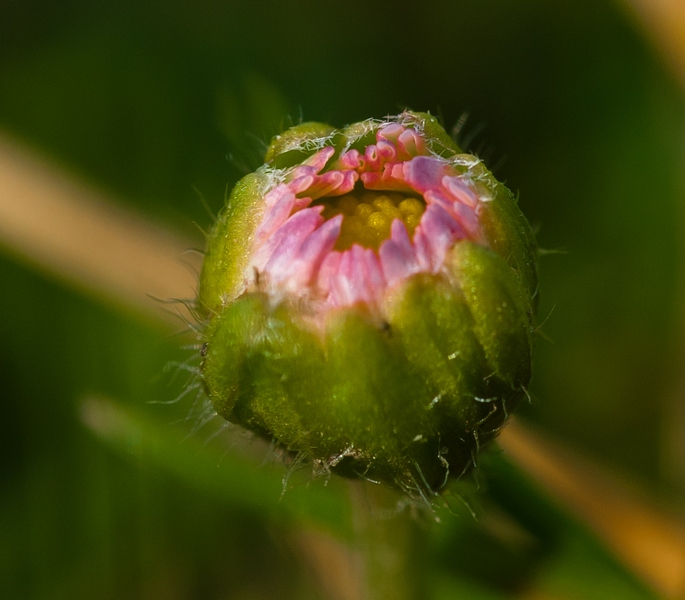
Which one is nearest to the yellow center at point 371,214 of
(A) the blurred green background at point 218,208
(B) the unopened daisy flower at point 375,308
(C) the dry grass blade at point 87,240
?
(B) the unopened daisy flower at point 375,308

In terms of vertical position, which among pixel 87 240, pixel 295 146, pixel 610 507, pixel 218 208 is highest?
pixel 295 146

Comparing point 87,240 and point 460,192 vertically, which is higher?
point 460,192

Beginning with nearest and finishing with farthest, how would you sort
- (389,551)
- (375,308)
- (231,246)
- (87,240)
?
1. (375,308)
2. (231,246)
3. (389,551)
4. (87,240)

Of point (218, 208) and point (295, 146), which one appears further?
point (218, 208)

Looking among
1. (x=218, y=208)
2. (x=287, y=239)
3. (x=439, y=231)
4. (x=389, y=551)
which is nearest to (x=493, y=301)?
(x=439, y=231)

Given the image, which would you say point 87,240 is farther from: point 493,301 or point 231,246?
point 493,301

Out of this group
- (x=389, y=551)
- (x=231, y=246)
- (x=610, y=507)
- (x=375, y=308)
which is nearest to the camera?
(x=375, y=308)

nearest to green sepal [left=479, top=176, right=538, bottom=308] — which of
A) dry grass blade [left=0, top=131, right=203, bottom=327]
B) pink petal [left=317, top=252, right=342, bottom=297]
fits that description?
pink petal [left=317, top=252, right=342, bottom=297]

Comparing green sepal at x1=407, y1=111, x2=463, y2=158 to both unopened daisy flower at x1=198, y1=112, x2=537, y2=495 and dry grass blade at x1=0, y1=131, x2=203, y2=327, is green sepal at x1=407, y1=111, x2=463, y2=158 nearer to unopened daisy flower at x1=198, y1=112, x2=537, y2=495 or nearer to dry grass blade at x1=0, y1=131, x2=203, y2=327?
unopened daisy flower at x1=198, y1=112, x2=537, y2=495
